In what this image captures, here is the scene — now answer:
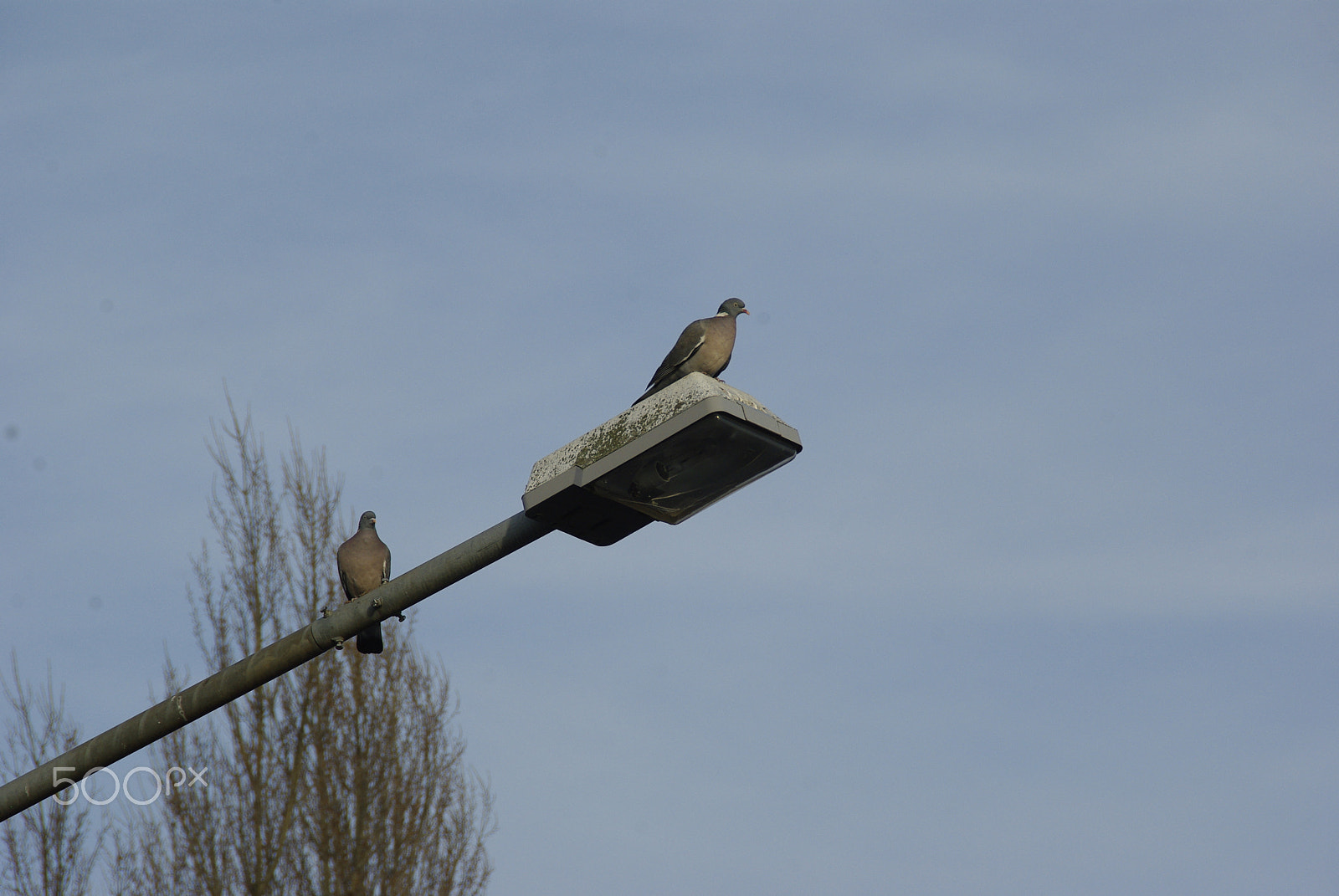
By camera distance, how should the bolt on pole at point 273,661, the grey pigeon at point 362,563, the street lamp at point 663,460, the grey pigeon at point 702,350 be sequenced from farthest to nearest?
the grey pigeon at point 362,563 → the grey pigeon at point 702,350 → the bolt on pole at point 273,661 → the street lamp at point 663,460

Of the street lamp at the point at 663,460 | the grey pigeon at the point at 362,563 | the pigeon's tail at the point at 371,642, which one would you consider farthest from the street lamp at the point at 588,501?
the grey pigeon at the point at 362,563

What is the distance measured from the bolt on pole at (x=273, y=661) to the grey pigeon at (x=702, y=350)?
81.5 inches

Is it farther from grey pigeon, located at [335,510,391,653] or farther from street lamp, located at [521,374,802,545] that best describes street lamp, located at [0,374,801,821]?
grey pigeon, located at [335,510,391,653]

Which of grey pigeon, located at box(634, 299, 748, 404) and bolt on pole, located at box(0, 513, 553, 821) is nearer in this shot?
bolt on pole, located at box(0, 513, 553, 821)

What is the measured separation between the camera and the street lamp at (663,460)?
10.9 feet

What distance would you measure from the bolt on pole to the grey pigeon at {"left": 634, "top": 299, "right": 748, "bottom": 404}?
2.07 metres

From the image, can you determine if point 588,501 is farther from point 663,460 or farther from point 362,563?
point 362,563

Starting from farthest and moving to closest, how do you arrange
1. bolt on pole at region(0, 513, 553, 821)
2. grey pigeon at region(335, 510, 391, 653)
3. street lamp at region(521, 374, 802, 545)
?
grey pigeon at region(335, 510, 391, 653) → bolt on pole at region(0, 513, 553, 821) → street lamp at region(521, 374, 802, 545)

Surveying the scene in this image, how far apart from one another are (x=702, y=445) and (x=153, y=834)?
9900 mm

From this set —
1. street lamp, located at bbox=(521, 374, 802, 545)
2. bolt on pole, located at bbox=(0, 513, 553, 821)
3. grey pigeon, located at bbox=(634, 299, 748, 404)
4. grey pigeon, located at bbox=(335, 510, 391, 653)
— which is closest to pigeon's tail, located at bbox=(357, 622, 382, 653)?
grey pigeon, located at bbox=(335, 510, 391, 653)

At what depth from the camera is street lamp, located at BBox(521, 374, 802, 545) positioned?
3.33m

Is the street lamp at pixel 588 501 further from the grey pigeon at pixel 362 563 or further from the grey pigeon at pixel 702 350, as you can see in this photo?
the grey pigeon at pixel 362 563

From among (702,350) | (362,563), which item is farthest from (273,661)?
(362,563)

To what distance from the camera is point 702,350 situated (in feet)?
18.4
